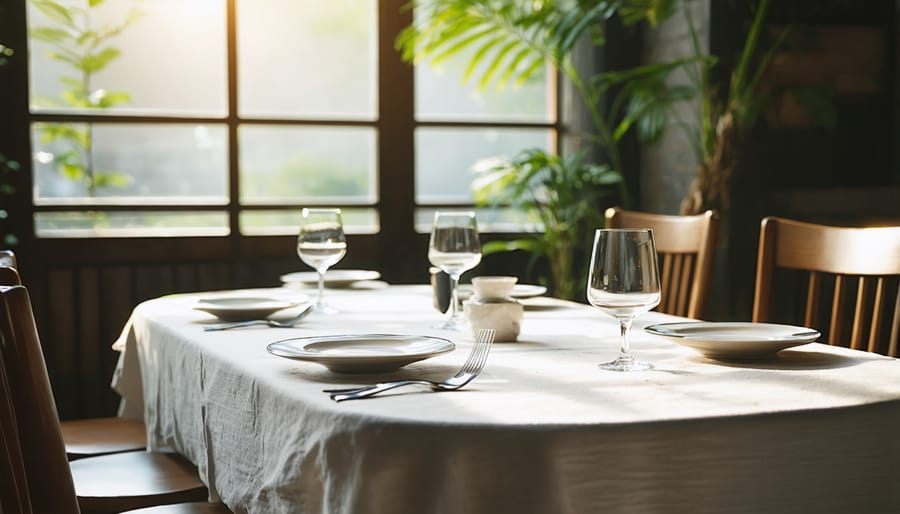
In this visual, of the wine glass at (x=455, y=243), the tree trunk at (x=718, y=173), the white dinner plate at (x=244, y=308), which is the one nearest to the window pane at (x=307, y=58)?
the tree trunk at (x=718, y=173)

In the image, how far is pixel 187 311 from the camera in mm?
2158

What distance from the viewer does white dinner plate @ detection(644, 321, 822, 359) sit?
1.40 meters

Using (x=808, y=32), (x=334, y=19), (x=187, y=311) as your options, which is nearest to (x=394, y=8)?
(x=334, y=19)

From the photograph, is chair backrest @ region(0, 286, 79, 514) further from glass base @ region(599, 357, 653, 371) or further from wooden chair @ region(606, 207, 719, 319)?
wooden chair @ region(606, 207, 719, 319)

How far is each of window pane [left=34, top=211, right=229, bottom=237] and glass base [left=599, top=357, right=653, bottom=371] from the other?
8.73 feet

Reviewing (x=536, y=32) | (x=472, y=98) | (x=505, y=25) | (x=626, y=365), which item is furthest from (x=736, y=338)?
(x=472, y=98)

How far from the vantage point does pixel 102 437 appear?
254 centimetres

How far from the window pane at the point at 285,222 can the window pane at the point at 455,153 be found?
22 cm

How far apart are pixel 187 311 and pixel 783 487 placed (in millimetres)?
1399

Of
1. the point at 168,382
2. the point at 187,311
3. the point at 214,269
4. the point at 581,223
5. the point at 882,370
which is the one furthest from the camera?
the point at 581,223

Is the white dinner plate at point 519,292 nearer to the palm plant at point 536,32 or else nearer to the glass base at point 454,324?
the glass base at point 454,324

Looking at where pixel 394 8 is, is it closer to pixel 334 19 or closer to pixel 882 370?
pixel 334 19

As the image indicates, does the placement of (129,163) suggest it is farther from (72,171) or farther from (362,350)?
(362,350)

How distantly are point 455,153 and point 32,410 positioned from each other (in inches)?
123
